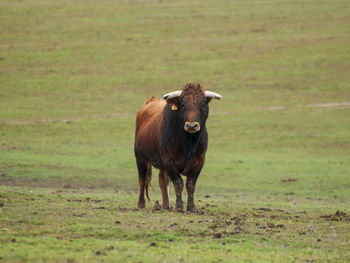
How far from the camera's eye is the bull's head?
1247 cm

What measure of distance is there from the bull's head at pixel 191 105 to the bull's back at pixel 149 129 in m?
0.93

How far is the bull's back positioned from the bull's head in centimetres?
93

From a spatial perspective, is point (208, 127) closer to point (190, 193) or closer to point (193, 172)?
point (193, 172)

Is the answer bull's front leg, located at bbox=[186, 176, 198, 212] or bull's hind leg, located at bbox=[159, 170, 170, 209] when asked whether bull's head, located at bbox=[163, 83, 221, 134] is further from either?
bull's hind leg, located at bbox=[159, 170, 170, 209]

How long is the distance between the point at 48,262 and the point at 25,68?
37275 millimetres

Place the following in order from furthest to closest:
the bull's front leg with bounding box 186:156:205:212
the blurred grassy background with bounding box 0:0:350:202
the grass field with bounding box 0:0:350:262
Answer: the blurred grassy background with bounding box 0:0:350:202, the bull's front leg with bounding box 186:156:205:212, the grass field with bounding box 0:0:350:262

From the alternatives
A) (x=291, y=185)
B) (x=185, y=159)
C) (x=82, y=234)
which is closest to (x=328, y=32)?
(x=291, y=185)

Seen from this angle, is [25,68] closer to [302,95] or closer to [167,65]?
[167,65]

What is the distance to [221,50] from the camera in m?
49.3

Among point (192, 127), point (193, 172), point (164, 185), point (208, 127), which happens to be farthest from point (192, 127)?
point (208, 127)

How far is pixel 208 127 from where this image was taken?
33.4m

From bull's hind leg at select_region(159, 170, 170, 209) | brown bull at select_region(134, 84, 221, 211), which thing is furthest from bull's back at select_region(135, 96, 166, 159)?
bull's hind leg at select_region(159, 170, 170, 209)

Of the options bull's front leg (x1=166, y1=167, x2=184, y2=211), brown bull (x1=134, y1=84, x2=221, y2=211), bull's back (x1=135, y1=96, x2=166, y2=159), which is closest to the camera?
brown bull (x1=134, y1=84, x2=221, y2=211)

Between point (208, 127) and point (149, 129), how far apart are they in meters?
19.2
